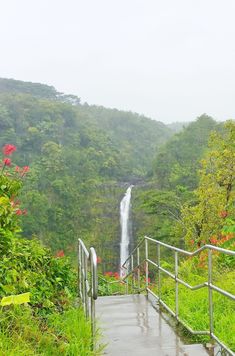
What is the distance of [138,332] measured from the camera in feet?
15.5

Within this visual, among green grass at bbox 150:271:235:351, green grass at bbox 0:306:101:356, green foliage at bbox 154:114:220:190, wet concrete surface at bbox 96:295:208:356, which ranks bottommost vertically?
wet concrete surface at bbox 96:295:208:356

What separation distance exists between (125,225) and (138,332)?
35754mm

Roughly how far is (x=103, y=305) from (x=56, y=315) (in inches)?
66.7

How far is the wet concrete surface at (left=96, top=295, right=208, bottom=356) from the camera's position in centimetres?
404

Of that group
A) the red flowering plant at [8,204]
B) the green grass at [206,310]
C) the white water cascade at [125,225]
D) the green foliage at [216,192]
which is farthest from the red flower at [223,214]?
the white water cascade at [125,225]

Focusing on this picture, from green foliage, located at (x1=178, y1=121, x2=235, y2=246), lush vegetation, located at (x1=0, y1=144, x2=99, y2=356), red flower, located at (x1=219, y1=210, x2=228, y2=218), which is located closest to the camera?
lush vegetation, located at (x1=0, y1=144, x2=99, y2=356)

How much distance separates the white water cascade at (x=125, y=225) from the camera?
120 ft

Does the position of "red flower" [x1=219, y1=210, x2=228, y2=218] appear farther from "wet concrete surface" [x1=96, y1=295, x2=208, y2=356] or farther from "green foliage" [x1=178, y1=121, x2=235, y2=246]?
"wet concrete surface" [x1=96, y1=295, x2=208, y2=356]

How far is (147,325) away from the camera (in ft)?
16.3

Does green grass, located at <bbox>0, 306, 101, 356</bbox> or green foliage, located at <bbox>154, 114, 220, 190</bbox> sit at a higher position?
green foliage, located at <bbox>154, 114, 220, 190</bbox>

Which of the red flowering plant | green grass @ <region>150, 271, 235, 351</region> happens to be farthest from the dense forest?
green grass @ <region>150, 271, 235, 351</region>

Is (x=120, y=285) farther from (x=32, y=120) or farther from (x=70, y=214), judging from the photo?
(x=32, y=120)

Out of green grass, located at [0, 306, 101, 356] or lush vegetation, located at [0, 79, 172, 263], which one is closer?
green grass, located at [0, 306, 101, 356]

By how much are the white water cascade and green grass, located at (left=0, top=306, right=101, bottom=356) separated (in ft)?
101
